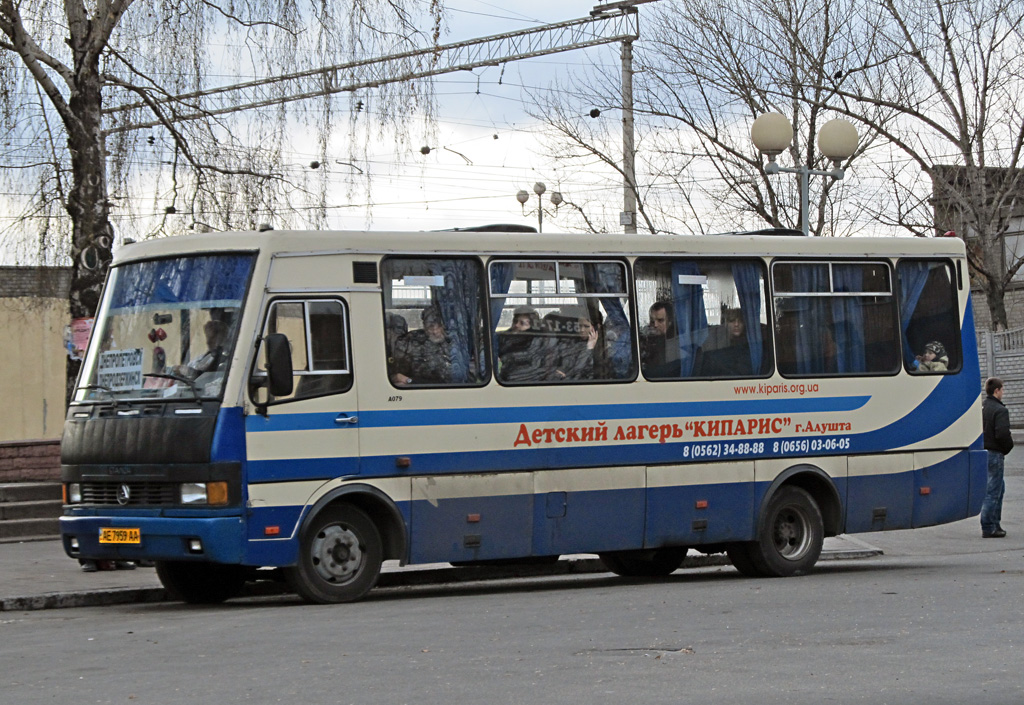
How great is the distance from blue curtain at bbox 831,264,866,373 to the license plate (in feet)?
21.9

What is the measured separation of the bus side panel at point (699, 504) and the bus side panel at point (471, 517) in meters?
1.29

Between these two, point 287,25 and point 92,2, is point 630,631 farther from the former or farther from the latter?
point 92,2

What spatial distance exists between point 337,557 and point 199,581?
1551 millimetres

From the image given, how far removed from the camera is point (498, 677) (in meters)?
8.58

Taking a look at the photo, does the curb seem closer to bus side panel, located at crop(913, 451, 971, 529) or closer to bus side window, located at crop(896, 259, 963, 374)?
bus side panel, located at crop(913, 451, 971, 529)

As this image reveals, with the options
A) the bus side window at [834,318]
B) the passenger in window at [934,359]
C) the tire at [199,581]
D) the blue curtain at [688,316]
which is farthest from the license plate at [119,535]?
the passenger in window at [934,359]

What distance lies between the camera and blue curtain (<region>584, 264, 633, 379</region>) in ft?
46.5

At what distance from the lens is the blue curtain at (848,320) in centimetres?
1548

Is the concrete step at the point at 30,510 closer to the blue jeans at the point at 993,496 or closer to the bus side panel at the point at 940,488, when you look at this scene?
the bus side panel at the point at 940,488

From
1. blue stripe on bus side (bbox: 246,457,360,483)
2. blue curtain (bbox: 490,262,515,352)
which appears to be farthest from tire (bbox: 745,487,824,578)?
blue stripe on bus side (bbox: 246,457,360,483)

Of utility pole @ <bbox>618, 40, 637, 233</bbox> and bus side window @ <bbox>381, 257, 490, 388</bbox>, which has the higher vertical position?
utility pole @ <bbox>618, 40, 637, 233</bbox>

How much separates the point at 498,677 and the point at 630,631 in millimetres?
2017

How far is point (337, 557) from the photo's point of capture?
12859 mm

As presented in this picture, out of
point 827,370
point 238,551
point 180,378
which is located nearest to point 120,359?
point 180,378
